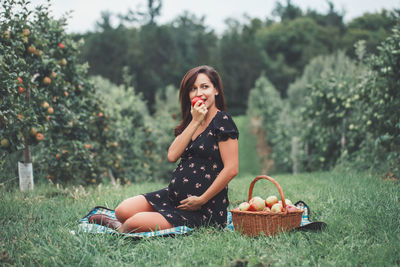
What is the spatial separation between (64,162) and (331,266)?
15.7ft

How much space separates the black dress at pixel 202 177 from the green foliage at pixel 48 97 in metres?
1.97

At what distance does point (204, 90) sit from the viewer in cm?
323

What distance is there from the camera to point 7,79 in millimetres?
3592

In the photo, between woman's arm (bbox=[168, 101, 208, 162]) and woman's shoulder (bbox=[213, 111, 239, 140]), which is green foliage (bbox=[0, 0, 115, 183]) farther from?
woman's shoulder (bbox=[213, 111, 239, 140])

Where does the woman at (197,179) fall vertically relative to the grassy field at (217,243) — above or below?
above

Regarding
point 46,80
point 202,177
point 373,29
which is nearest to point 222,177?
point 202,177

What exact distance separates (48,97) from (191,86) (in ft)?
9.86

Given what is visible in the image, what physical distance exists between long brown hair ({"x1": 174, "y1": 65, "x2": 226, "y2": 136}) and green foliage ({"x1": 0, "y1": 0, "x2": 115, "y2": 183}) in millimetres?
1761

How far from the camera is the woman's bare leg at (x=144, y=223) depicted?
2.84m

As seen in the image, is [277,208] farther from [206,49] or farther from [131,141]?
[206,49]

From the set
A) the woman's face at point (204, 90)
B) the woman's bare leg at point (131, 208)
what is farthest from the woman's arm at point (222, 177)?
the woman's face at point (204, 90)

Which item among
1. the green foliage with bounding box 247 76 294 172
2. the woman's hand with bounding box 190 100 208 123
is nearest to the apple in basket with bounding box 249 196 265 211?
the woman's hand with bounding box 190 100 208 123

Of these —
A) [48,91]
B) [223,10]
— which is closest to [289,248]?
[48,91]

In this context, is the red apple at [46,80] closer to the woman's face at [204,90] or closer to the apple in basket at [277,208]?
the woman's face at [204,90]
